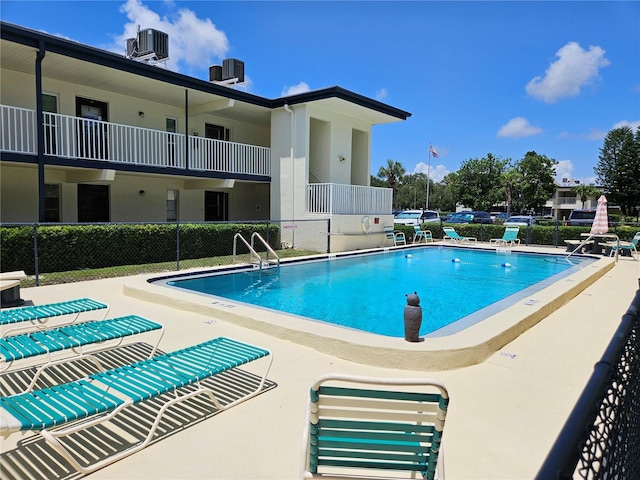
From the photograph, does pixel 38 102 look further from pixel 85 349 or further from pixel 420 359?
pixel 420 359

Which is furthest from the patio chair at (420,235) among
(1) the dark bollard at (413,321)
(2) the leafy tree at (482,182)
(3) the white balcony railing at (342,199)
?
(2) the leafy tree at (482,182)

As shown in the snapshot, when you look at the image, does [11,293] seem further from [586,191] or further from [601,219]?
[586,191]

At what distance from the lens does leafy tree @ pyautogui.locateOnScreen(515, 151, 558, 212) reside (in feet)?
160

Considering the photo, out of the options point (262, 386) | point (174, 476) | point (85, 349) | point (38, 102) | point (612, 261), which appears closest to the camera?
point (174, 476)

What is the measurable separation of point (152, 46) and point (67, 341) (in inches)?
597

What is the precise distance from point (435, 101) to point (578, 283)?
31.5 m

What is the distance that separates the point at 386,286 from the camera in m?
11.3

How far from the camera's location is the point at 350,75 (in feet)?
85.6

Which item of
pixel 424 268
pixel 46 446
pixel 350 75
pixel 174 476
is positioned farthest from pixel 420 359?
pixel 350 75

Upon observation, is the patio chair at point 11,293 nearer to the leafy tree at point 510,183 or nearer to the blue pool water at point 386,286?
the blue pool water at point 386,286

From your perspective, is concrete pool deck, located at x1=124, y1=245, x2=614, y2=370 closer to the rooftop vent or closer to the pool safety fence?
the pool safety fence

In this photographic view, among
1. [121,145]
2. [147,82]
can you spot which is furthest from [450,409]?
[147,82]

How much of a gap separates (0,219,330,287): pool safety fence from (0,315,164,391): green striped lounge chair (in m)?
5.46

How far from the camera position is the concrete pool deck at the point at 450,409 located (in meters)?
2.99
